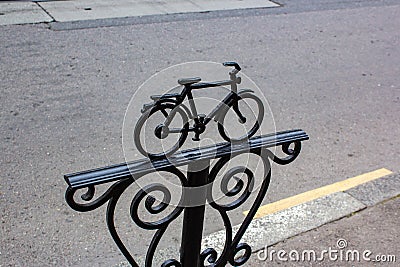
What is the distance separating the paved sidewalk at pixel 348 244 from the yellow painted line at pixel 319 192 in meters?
0.41

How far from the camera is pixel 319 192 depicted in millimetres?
4156

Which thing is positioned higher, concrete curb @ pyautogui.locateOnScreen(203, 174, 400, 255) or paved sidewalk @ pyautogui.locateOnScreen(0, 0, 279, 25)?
paved sidewalk @ pyautogui.locateOnScreen(0, 0, 279, 25)

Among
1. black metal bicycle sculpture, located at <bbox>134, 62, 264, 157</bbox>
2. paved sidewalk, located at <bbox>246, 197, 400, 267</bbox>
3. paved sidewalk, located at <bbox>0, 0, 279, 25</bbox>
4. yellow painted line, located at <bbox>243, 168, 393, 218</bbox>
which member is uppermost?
black metal bicycle sculpture, located at <bbox>134, 62, 264, 157</bbox>

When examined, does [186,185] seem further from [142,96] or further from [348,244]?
[348,244]

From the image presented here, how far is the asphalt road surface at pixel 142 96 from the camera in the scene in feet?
12.0

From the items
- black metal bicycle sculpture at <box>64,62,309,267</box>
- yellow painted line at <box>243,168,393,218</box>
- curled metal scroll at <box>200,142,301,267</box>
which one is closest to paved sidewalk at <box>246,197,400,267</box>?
yellow painted line at <box>243,168,393,218</box>

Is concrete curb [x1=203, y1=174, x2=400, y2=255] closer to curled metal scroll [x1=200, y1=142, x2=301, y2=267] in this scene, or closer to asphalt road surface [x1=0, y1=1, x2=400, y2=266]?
asphalt road surface [x1=0, y1=1, x2=400, y2=266]

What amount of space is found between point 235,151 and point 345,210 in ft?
5.78

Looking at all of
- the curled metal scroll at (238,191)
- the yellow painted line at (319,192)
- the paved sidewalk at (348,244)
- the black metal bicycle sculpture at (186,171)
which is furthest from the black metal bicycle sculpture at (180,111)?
the yellow painted line at (319,192)

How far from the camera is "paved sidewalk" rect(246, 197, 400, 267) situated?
3.27 m

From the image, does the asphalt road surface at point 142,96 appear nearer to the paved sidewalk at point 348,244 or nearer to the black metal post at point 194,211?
the paved sidewalk at point 348,244

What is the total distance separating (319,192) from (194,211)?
6.60 feet

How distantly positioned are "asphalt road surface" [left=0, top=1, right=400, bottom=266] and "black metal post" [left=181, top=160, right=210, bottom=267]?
701 millimetres

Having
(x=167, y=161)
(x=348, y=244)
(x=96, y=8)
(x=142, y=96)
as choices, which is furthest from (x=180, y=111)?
(x=96, y=8)
